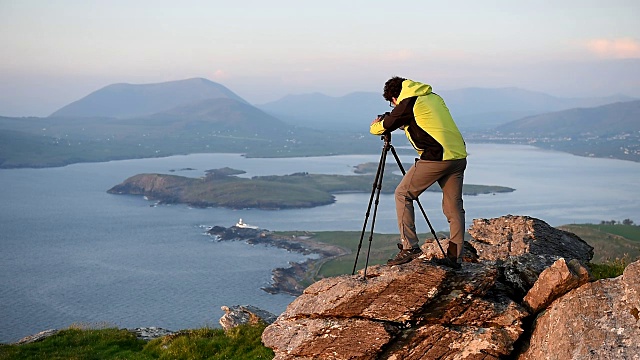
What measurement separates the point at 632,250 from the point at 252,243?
75268 millimetres

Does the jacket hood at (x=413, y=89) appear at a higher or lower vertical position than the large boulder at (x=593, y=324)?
higher

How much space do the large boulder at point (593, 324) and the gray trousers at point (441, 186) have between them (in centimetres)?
246

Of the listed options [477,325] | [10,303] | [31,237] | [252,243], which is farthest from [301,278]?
[477,325]

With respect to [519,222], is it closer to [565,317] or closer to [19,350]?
[565,317]

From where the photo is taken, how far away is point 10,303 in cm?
8512

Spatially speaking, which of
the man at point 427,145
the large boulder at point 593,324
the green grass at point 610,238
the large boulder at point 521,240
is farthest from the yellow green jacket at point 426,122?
the green grass at point 610,238

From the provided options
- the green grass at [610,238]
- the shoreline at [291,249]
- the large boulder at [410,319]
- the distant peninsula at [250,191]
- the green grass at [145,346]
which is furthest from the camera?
the distant peninsula at [250,191]

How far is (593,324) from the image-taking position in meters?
8.94

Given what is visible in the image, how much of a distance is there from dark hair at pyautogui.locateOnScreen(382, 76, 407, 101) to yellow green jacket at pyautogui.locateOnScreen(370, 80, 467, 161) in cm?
18

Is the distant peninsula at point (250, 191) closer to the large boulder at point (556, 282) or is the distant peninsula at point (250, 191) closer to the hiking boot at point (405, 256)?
the hiking boot at point (405, 256)

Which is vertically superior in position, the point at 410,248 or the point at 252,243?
the point at 410,248

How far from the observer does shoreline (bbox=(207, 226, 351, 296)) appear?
3572 inches

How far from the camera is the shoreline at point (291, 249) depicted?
9074 centimetres

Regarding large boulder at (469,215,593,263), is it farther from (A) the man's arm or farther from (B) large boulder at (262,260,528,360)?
(A) the man's arm
